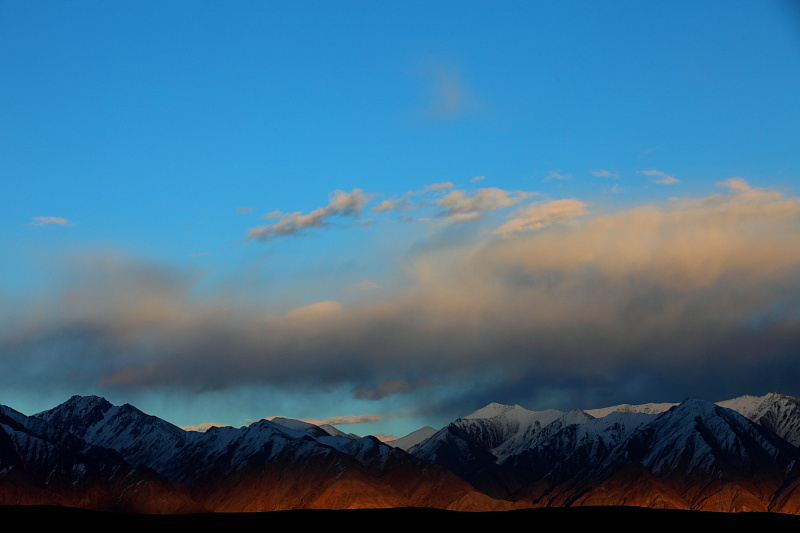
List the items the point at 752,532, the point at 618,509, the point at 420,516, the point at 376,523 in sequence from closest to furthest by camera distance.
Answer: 1. the point at 752,532
2. the point at 376,523
3. the point at 420,516
4. the point at 618,509

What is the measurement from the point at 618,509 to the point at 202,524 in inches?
3799

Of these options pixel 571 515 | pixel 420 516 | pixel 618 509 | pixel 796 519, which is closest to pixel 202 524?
pixel 420 516

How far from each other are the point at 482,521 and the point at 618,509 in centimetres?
4254

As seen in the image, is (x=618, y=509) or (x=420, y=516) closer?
(x=420, y=516)

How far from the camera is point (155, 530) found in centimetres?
16000

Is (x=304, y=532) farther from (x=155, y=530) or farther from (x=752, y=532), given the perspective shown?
(x=752, y=532)

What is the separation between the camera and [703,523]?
167625 millimetres

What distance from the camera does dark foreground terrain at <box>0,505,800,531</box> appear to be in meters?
167

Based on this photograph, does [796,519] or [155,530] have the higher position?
[155,530]

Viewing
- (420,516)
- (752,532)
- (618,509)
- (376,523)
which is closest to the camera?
(752,532)

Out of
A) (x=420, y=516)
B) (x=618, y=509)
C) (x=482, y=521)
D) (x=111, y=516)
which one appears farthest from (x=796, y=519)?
(x=111, y=516)

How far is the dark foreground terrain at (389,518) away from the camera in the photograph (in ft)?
547

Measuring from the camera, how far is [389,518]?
600 ft

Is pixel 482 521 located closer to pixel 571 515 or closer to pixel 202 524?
pixel 571 515
